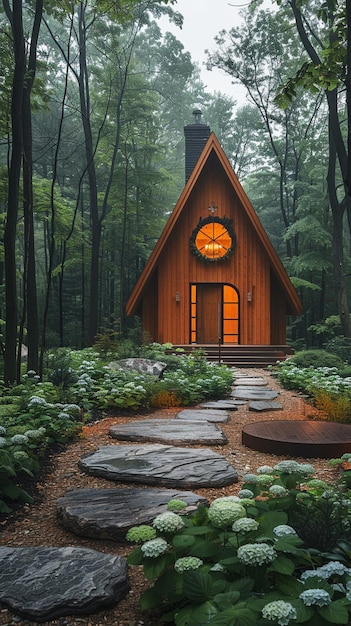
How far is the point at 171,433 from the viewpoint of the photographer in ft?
15.4

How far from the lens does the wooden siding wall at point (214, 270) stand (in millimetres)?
14281

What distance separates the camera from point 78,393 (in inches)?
240

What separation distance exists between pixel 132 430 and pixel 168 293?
9818 millimetres

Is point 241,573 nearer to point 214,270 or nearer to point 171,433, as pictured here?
point 171,433

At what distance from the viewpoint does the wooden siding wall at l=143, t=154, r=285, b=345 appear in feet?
46.9

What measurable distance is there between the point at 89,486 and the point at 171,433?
4.74ft

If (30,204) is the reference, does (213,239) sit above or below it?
above

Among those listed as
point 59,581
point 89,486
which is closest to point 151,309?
point 89,486

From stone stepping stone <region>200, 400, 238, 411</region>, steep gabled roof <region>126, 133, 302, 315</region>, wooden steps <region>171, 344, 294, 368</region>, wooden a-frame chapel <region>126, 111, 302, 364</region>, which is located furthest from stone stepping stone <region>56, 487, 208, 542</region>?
wooden a-frame chapel <region>126, 111, 302, 364</region>

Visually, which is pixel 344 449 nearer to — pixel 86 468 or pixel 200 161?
pixel 86 468

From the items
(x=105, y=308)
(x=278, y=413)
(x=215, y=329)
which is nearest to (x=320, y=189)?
(x=215, y=329)

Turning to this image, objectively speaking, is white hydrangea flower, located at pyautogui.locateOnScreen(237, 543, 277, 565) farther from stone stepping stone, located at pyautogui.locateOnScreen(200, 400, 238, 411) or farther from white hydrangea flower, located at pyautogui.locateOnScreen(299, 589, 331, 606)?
stone stepping stone, located at pyautogui.locateOnScreen(200, 400, 238, 411)

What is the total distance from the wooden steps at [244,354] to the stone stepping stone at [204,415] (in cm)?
655

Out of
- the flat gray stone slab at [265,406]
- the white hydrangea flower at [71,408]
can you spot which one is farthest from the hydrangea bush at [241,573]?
the flat gray stone slab at [265,406]
